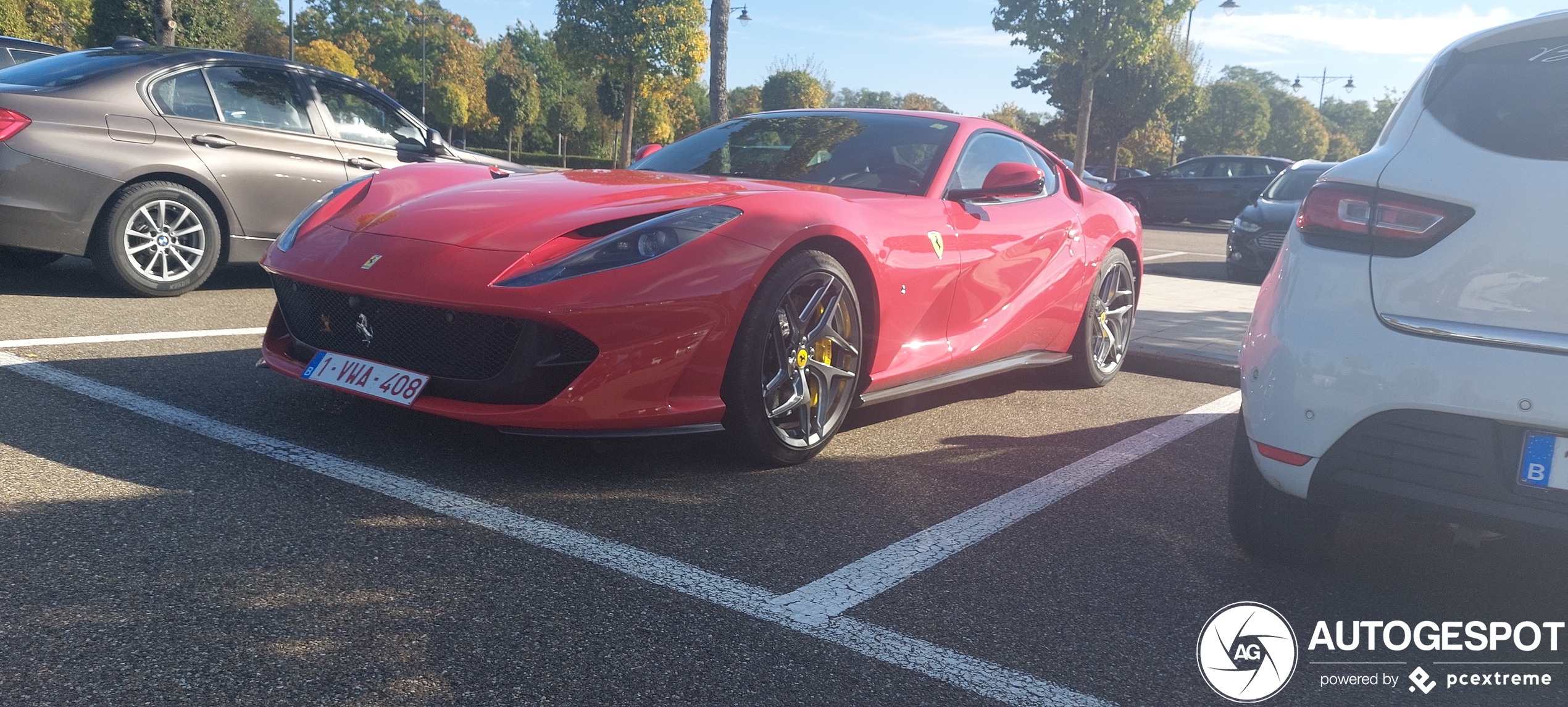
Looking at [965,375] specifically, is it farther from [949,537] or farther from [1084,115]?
[1084,115]

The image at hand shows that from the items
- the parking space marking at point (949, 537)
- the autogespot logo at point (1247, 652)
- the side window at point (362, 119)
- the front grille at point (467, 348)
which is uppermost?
the side window at point (362, 119)

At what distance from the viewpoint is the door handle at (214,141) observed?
20.4ft

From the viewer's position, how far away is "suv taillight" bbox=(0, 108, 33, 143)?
5.50m

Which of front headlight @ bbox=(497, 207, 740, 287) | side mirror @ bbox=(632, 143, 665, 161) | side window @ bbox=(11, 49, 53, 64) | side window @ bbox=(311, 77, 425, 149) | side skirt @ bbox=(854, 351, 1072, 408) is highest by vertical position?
side window @ bbox=(11, 49, 53, 64)

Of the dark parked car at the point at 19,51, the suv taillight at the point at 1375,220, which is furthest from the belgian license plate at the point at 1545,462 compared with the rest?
the dark parked car at the point at 19,51

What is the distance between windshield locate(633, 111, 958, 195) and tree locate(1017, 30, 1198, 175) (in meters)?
44.0

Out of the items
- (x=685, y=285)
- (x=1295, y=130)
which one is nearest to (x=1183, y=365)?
(x=685, y=285)

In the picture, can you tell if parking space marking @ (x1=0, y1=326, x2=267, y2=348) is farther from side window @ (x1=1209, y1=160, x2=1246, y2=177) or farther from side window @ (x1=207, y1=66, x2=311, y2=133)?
side window @ (x1=1209, y1=160, x2=1246, y2=177)

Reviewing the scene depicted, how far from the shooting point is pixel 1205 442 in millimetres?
4598

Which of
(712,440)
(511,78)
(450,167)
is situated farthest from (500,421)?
(511,78)

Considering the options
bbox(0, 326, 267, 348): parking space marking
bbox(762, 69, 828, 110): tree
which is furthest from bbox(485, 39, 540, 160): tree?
bbox(0, 326, 267, 348): parking space marking

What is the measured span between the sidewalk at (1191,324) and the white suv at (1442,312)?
2.36 meters

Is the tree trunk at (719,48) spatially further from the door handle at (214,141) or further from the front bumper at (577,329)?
the front bumper at (577,329)

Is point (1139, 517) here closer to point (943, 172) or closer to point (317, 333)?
point (943, 172)
